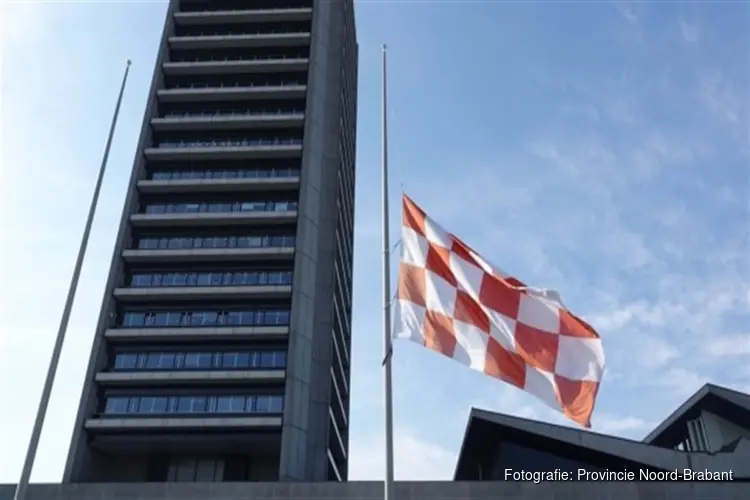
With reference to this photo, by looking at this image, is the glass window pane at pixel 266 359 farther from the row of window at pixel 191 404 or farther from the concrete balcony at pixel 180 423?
the concrete balcony at pixel 180 423

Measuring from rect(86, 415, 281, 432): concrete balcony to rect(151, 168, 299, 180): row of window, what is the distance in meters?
19.1

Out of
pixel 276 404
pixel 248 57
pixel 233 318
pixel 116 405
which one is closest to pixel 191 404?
pixel 116 405

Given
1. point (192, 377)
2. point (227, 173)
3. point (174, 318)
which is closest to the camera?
point (192, 377)

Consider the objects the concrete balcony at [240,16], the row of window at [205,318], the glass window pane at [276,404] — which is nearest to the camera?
the glass window pane at [276,404]

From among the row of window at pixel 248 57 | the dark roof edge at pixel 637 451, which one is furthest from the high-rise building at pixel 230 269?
the dark roof edge at pixel 637 451

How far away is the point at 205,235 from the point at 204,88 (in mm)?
13398

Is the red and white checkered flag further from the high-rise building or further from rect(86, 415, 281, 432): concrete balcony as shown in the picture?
rect(86, 415, 281, 432): concrete balcony

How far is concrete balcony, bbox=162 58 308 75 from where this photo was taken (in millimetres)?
58844

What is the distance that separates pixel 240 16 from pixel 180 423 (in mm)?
34997

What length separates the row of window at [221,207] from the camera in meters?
53.6

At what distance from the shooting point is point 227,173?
183 ft

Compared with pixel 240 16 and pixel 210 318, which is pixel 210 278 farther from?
pixel 240 16

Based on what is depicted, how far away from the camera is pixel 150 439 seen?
150 ft

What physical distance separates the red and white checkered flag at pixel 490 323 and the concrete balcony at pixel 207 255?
3606 cm
